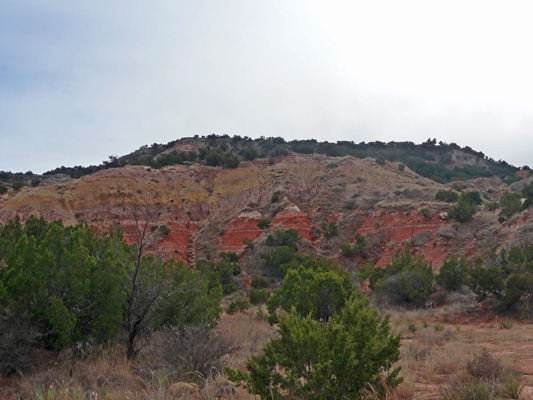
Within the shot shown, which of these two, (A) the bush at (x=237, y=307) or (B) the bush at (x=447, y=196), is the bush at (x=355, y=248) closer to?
(B) the bush at (x=447, y=196)

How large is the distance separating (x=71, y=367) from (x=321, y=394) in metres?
4.58

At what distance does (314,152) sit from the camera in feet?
216

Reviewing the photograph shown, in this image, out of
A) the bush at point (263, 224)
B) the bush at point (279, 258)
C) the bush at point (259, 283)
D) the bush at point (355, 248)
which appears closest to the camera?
the bush at point (259, 283)

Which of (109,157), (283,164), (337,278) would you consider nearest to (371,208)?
(283,164)

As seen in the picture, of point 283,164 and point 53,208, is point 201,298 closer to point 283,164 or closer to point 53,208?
point 53,208

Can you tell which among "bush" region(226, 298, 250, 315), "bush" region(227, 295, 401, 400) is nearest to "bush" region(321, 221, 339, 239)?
"bush" region(226, 298, 250, 315)

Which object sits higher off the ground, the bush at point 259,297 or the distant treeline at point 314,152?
the distant treeline at point 314,152

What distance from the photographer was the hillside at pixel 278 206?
34.5 metres

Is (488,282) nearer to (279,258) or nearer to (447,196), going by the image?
(279,258)

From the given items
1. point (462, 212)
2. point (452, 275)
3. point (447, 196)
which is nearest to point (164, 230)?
point (452, 275)

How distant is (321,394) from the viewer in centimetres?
394

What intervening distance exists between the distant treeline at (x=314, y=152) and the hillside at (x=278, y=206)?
4448mm

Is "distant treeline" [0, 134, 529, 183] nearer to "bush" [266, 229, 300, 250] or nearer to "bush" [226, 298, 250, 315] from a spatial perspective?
"bush" [266, 229, 300, 250]

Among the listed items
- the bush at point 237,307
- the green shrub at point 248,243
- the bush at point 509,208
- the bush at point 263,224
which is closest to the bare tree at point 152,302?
the bush at point 237,307
